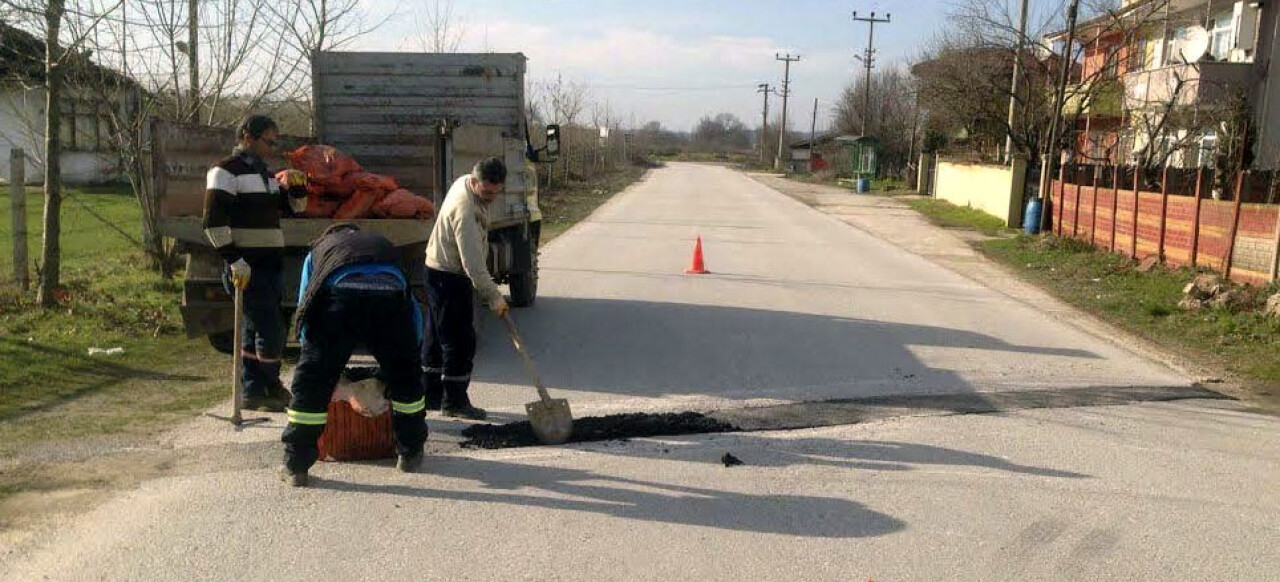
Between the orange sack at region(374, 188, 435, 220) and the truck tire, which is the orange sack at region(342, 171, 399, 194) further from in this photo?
the truck tire

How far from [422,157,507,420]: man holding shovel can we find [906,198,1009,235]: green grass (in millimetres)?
19055

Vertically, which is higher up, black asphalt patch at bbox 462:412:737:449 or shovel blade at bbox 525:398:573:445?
shovel blade at bbox 525:398:573:445

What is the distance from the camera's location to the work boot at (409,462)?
16.8 ft

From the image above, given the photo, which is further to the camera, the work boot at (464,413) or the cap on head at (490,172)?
the work boot at (464,413)

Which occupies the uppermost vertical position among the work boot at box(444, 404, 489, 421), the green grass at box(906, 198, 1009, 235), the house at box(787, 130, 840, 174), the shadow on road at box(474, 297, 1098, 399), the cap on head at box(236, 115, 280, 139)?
the house at box(787, 130, 840, 174)

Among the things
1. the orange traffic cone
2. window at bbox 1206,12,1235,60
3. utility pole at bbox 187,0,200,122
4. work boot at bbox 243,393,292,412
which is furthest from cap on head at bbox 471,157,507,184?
window at bbox 1206,12,1235,60

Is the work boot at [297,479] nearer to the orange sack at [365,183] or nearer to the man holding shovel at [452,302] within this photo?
the man holding shovel at [452,302]

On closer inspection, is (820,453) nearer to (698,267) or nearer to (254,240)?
(254,240)

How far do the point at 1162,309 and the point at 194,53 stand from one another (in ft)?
36.1

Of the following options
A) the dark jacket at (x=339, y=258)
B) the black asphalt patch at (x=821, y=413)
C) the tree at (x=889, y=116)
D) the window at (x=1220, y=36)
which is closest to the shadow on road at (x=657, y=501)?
the black asphalt patch at (x=821, y=413)

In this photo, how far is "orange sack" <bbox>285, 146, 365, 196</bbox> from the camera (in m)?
7.52

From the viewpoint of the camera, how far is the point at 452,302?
→ 6.24m

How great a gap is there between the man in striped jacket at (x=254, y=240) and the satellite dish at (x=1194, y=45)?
2370 cm

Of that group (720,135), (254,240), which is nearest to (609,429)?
(254,240)
